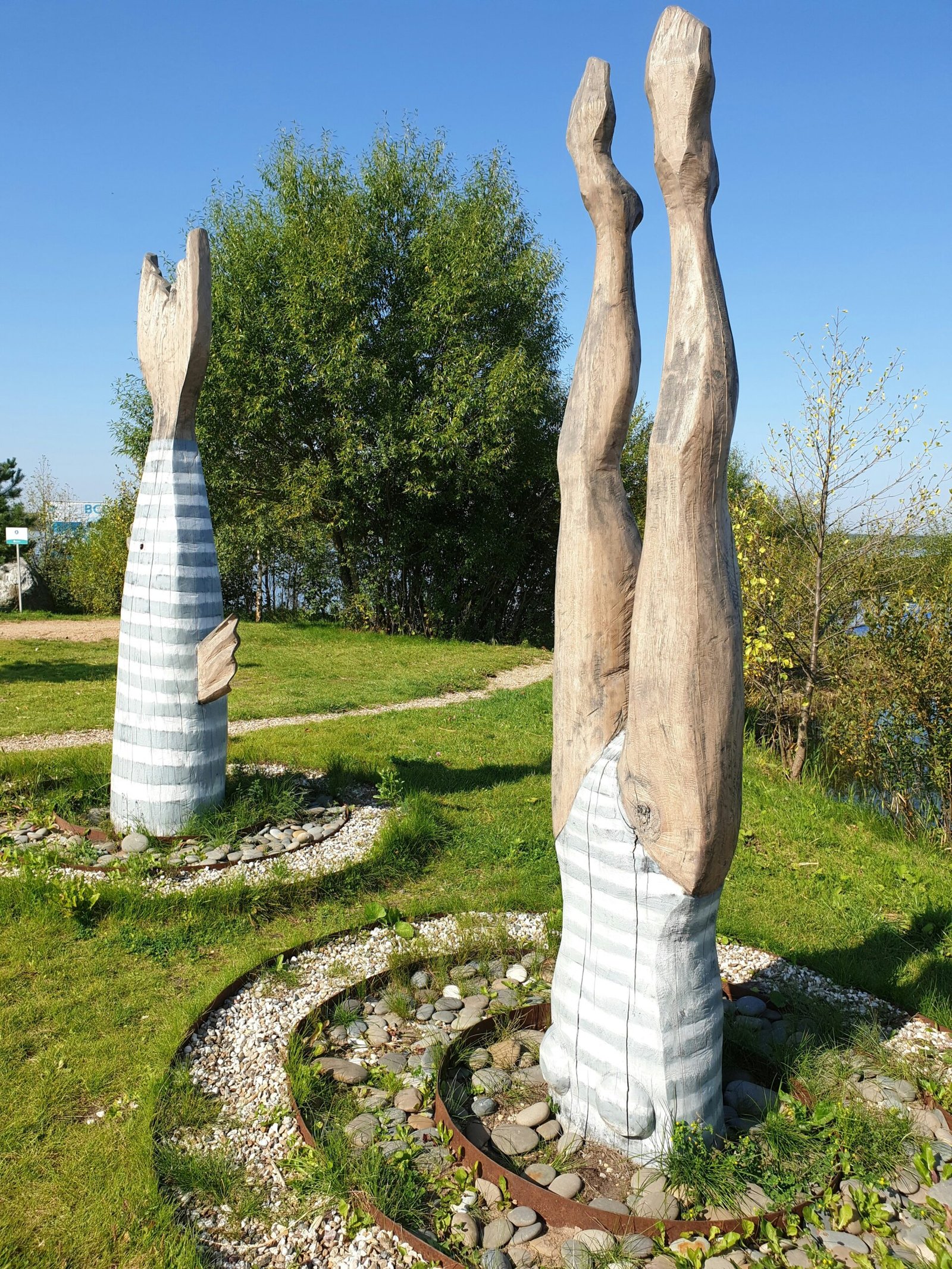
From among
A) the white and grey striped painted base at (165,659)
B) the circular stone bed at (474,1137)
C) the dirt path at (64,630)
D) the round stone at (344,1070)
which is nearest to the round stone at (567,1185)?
the circular stone bed at (474,1137)

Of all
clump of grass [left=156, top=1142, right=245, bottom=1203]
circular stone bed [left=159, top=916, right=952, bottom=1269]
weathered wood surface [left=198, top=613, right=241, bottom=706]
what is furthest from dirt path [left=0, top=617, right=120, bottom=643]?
clump of grass [left=156, top=1142, right=245, bottom=1203]

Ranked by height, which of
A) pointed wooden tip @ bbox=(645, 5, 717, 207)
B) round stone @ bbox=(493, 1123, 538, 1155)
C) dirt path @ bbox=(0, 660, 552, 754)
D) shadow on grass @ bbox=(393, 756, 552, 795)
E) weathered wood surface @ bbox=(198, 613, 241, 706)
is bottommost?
round stone @ bbox=(493, 1123, 538, 1155)

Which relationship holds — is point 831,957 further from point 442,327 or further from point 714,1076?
point 442,327

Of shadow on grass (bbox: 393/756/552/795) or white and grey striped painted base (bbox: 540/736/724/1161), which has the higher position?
white and grey striped painted base (bbox: 540/736/724/1161)

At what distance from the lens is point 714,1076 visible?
9.39ft

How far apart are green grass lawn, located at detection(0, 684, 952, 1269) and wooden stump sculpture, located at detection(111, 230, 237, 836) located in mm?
947

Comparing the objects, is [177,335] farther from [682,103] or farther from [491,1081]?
[491,1081]

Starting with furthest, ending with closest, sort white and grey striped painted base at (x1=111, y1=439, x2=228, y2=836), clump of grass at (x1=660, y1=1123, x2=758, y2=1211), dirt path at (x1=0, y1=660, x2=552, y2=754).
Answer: dirt path at (x1=0, y1=660, x2=552, y2=754)
white and grey striped painted base at (x1=111, y1=439, x2=228, y2=836)
clump of grass at (x1=660, y1=1123, x2=758, y2=1211)

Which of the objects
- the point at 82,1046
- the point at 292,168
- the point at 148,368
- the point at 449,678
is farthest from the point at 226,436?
the point at 82,1046

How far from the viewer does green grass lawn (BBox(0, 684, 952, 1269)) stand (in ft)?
9.07

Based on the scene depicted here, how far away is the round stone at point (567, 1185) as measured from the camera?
266cm

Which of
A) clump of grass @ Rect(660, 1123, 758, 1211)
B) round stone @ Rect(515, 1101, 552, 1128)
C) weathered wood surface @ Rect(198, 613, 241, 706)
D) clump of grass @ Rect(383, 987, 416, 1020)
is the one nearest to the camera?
clump of grass @ Rect(660, 1123, 758, 1211)

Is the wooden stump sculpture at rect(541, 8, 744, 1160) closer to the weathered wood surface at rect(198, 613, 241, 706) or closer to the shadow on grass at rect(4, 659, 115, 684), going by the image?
the weathered wood surface at rect(198, 613, 241, 706)

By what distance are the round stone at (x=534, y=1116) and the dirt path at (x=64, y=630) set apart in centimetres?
1322
